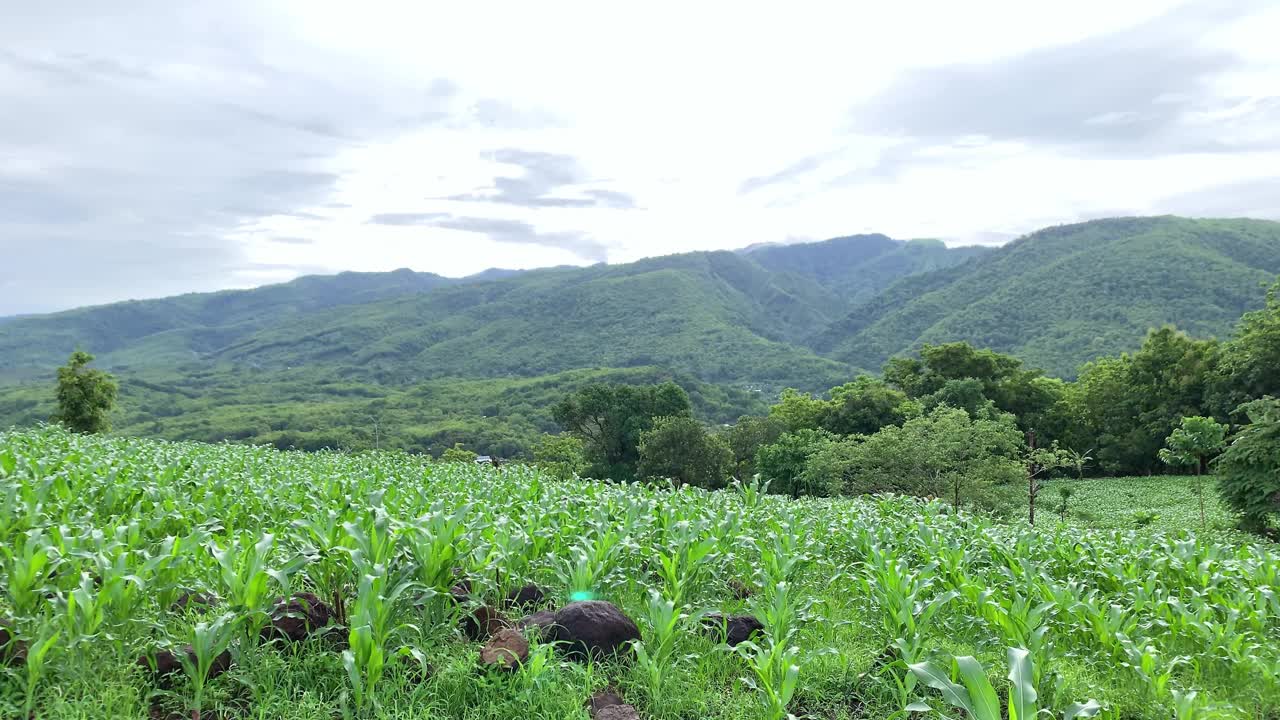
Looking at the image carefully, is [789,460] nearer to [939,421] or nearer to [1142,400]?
[939,421]

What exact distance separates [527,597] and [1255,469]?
19.3m

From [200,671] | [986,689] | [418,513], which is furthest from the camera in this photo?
[418,513]

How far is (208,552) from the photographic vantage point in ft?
16.9

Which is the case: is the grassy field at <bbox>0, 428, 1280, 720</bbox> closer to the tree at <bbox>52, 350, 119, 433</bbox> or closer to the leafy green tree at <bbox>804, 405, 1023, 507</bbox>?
the leafy green tree at <bbox>804, 405, 1023, 507</bbox>

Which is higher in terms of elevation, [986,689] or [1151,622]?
[986,689]

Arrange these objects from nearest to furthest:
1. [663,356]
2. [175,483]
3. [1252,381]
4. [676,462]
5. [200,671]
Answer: [200,671] → [175,483] → [1252,381] → [676,462] → [663,356]

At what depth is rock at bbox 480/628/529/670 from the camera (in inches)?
170

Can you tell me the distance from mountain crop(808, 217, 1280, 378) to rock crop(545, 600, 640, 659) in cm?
11842

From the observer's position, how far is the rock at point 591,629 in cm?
465

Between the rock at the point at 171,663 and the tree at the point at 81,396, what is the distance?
35527 mm

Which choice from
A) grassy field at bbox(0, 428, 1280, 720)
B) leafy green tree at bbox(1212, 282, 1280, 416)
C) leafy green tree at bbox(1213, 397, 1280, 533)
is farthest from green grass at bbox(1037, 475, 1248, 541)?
grassy field at bbox(0, 428, 1280, 720)

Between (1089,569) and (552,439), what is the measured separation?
4848 centimetres

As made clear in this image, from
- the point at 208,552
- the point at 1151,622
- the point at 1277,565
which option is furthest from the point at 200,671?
the point at 1277,565

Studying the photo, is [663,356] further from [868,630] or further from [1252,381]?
[868,630]
